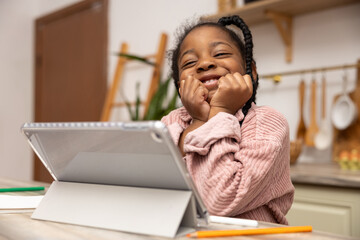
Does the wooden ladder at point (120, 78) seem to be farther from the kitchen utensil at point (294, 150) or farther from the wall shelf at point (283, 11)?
the kitchen utensil at point (294, 150)

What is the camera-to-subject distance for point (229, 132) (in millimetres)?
776

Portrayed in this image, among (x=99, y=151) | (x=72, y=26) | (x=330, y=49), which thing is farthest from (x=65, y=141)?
(x=72, y=26)

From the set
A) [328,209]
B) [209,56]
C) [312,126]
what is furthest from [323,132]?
[209,56]

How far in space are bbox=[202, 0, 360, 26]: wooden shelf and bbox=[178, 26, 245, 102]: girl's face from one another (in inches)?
46.6

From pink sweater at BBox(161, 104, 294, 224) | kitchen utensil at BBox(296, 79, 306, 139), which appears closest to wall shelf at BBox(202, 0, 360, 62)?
kitchen utensil at BBox(296, 79, 306, 139)

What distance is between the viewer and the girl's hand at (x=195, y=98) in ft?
2.97

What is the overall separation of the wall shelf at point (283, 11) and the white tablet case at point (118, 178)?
1.67 metres

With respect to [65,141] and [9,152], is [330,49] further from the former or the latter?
[9,152]

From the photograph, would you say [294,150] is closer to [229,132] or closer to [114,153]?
[229,132]

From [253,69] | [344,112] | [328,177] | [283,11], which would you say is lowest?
[328,177]

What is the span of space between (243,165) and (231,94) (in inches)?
6.8

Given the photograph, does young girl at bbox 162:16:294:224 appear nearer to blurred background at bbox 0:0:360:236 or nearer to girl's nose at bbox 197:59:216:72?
girl's nose at bbox 197:59:216:72

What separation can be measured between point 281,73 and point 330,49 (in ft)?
0.90

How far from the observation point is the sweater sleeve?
2.42 ft
